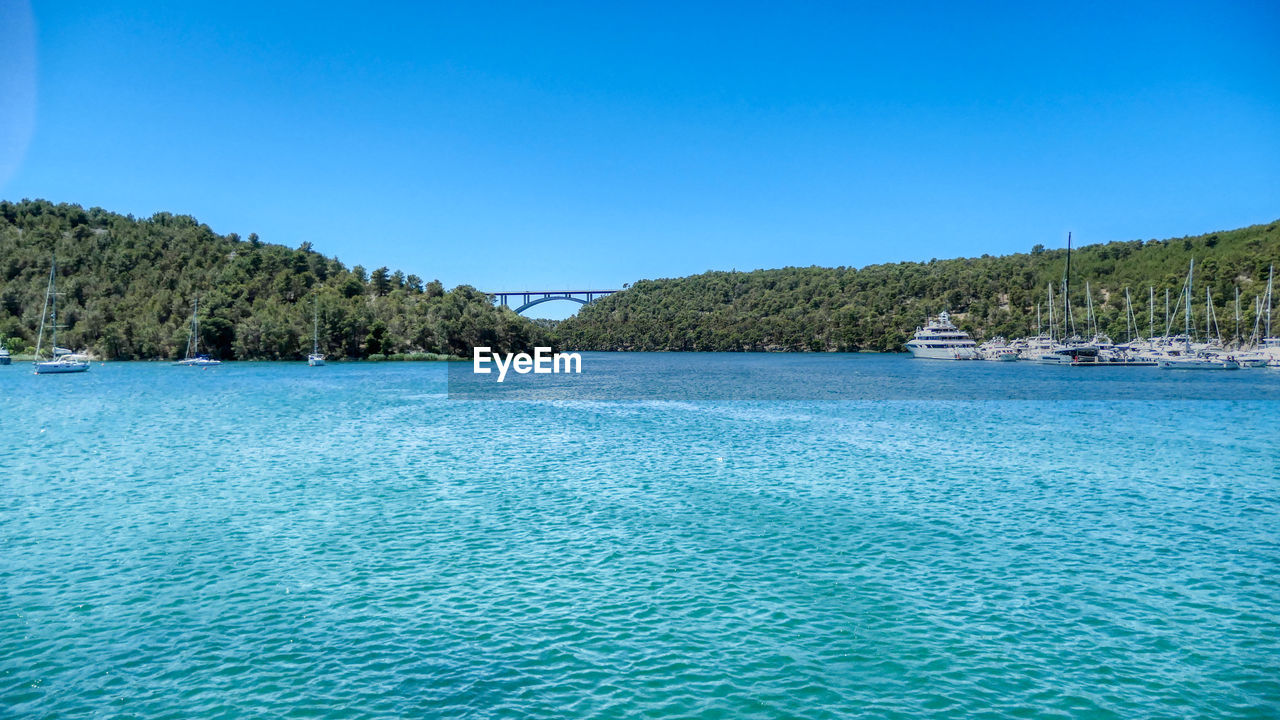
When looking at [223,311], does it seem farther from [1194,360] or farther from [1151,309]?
[1151,309]

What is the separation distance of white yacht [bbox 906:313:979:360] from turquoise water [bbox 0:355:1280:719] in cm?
15298

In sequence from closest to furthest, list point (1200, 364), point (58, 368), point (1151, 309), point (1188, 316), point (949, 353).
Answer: point (58, 368), point (1200, 364), point (1188, 316), point (1151, 309), point (949, 353)

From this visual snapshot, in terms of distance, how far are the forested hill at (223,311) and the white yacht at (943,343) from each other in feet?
327

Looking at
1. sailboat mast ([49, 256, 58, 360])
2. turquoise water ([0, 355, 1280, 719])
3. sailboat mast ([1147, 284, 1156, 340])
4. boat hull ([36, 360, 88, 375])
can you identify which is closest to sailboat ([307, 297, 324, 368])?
sailboat mast ([49, 256, 58, 360])

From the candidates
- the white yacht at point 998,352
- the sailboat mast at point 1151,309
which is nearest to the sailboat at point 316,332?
the white yacht at point 998,352

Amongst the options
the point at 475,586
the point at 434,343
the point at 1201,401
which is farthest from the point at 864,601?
the point at 434,343

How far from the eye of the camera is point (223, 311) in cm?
16625

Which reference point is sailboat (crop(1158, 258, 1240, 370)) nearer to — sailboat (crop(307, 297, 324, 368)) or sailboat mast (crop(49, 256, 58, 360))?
sailboat (crop(307, 297, 324, 368))

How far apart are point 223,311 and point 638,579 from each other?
574 feet

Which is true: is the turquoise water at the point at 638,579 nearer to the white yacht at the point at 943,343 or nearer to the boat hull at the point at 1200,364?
A: the boat hull at the point at 1200,364

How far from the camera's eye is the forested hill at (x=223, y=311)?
163 metres

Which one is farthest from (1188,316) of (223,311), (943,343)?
(223,311)

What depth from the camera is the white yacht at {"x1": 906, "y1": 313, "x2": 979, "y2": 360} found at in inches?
7362

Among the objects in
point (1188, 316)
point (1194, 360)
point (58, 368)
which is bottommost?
point (1194, 360)
